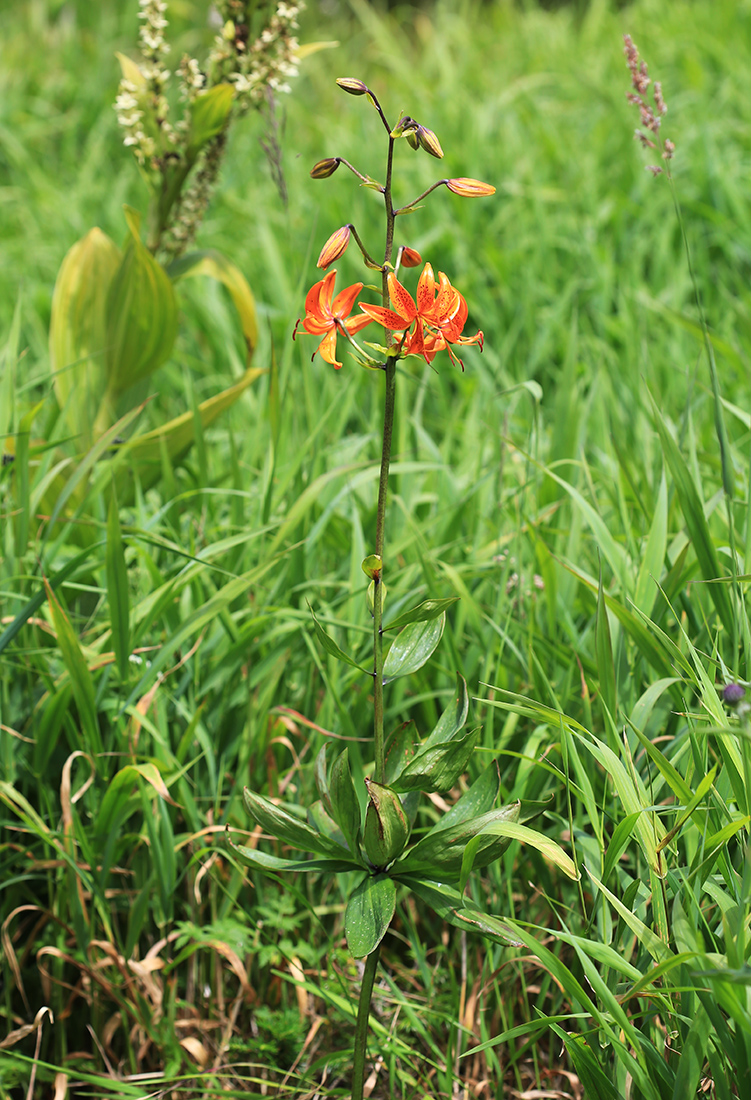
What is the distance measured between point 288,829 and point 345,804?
7 cm

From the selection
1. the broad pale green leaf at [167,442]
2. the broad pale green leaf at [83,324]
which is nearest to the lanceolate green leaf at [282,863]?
the broad pale green leaf at [167,442]

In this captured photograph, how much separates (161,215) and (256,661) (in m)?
0.91

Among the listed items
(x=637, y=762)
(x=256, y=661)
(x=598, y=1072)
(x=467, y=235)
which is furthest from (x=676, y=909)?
(x=467, y=235)

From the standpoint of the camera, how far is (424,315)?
2.57 feet

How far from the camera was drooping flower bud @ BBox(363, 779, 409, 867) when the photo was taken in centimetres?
82

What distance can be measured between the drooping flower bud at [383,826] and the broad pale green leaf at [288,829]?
0.04 metres

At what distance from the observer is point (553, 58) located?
4.14 m

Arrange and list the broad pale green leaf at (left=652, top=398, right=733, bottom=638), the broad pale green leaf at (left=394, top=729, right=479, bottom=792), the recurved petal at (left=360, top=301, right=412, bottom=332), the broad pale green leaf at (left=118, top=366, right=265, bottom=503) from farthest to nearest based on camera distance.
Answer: the broad pale green leaf at (left=118, top=366, right=265, bottom=503) → the broad pale green leaf at (left=652, top=398, right=733, bottom=638) → the broad pale green leaf at (left=394, top=729, right=479, bottom=792) → the recurved petal at (left=360, top=301, right=412, bottom=332)

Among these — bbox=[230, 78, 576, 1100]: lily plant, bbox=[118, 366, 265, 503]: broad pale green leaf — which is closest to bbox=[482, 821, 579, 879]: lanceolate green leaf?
bbox=[230, 78, 576, 1100]: lily plant

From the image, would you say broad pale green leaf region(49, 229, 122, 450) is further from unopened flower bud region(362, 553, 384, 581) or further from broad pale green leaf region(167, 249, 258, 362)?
unopened flower bud region(362, 553, 384, 581)

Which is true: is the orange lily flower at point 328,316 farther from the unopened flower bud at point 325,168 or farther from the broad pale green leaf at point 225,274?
the broad pale green leaf at point 225,274

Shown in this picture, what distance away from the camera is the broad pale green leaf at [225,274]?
166 cm

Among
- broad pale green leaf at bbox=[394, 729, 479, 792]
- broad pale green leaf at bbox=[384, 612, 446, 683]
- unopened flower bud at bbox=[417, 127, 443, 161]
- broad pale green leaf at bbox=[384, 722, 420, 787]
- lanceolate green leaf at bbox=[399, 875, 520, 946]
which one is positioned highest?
unopened flower bud at bbox=[417, 127, 443, 161]

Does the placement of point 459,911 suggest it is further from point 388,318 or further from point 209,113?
point 209,113
